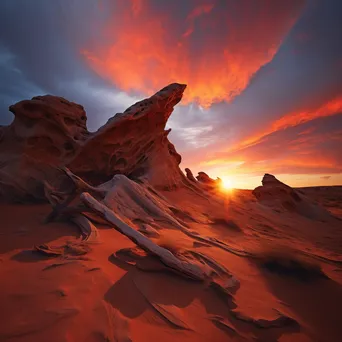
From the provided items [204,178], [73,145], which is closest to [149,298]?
[73,145]

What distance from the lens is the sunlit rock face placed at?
22.6 ft

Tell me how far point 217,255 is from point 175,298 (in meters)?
1.32

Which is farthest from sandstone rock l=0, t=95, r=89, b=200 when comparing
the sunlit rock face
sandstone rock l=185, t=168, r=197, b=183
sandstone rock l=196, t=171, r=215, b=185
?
sandstone rock l=196, t=171, r=215, b=185

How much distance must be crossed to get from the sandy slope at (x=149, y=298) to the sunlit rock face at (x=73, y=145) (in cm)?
393

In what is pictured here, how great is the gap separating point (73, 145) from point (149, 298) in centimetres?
661

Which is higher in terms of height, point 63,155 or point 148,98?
point 148,98

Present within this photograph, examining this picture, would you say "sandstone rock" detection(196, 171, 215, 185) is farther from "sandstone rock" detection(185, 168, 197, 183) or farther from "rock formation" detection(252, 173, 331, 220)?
"sandstone rock" detection(185, 168, 197, 183)

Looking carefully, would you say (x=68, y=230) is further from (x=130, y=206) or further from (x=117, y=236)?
(x=130, y=206)

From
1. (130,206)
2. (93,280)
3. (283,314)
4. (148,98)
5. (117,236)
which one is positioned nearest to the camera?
(283,314)

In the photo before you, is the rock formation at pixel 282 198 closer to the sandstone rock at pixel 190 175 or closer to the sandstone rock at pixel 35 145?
the sandstone rock at pixel 190 175

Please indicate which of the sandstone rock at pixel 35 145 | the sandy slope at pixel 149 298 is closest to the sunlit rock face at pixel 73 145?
the sandstone rock at pixel 35 145

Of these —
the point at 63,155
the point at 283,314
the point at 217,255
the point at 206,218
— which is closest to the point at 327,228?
the point at 206,218

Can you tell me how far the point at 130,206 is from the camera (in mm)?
4863

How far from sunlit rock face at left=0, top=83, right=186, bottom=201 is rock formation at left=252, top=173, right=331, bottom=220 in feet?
→ 17.6
